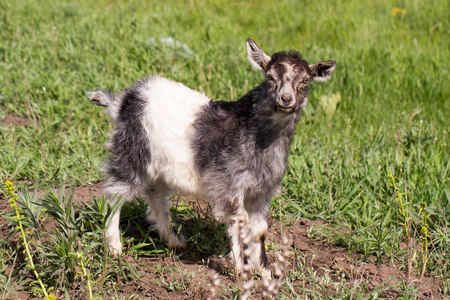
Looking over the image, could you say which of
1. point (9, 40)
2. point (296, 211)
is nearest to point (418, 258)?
point (296, 211)

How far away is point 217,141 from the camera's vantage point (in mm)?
4312

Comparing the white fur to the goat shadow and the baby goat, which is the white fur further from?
the goat shadow

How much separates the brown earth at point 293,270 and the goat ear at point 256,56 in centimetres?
139

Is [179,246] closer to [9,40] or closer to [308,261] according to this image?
[308,261]

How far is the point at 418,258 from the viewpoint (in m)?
4.46

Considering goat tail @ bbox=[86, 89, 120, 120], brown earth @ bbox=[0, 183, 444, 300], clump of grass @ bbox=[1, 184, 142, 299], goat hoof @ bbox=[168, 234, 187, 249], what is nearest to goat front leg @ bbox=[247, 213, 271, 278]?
brown earth @ bbox=[0, 183, 444, 300]

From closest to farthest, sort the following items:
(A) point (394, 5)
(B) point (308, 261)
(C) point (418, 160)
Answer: (B) point (308, 261)
(C) point (418, 160)
(A) point (394, 5)

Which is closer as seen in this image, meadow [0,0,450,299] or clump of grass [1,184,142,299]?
clump of grass [1,184,142,299]

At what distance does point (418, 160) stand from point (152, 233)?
8.94 ft

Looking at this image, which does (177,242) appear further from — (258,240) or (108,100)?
(108,100)

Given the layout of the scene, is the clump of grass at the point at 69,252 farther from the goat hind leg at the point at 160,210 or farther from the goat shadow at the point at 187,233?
the goat hind leg at the point at 160,210

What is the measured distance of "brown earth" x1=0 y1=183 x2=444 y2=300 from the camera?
4.12 meters

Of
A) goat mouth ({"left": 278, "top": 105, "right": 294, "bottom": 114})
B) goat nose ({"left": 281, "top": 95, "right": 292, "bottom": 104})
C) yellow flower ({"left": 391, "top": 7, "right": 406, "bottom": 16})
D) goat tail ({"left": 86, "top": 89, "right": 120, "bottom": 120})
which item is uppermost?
goat nose ({"left": 281, "top": 95, "right": 292, "bottom": 104})

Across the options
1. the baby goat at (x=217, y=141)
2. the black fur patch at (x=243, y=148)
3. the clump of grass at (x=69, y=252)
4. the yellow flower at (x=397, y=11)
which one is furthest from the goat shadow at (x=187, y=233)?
the yellow flower at (x=397, y=11)
